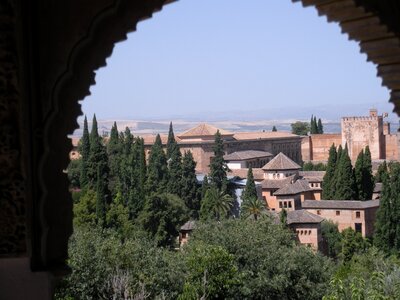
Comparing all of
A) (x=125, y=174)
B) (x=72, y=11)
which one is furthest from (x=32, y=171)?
(x=125, y=174)

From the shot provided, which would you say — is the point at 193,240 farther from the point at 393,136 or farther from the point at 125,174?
the point at 393,136

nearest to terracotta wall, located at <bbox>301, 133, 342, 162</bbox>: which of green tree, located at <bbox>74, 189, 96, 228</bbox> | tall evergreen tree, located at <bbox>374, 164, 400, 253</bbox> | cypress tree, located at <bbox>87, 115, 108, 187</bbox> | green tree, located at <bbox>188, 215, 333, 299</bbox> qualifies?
cypress tree, located at <bbox>87, 115, 108, 187</bbox>

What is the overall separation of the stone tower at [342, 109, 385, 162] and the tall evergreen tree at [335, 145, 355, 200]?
12.5m

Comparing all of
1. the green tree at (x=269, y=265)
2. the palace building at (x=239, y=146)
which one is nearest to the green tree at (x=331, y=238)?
the green tree at (x=269, y=265)

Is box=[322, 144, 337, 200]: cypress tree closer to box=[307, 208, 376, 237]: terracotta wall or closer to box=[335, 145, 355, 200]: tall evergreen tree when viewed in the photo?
box=[335, 145, 355, 200]: tall evergreen tree

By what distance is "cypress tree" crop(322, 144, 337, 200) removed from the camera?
21375 millimetres

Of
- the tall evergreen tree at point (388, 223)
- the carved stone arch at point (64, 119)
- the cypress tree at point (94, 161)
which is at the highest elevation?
the carved stone arch at point (64, 119)

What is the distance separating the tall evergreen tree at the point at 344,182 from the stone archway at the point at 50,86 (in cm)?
1968

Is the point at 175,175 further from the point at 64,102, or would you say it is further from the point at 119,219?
the point at 64,102

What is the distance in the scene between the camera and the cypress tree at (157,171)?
822 inches

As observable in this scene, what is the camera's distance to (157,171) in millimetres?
23172

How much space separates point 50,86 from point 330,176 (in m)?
21.3

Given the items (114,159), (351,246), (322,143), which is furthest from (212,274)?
(322,143)

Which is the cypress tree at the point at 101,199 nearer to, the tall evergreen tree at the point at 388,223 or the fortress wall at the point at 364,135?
the tall evergreen tree at the point at 388,223
